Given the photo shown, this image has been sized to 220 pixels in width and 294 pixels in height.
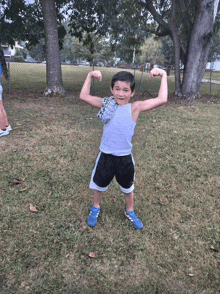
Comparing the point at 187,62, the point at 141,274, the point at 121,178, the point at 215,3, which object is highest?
the point at 215,3

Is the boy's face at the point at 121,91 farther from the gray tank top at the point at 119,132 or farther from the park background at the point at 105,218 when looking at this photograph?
the park background at the point at 105,218

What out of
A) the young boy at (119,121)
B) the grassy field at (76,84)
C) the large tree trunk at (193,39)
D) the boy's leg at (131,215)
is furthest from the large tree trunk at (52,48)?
the boy's leg at (131,215)

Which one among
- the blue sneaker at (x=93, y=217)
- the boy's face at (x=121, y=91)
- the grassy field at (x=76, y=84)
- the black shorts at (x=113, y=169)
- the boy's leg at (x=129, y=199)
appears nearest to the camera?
the boy's face at (x=121, y=91)

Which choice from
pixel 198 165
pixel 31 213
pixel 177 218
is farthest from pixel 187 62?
pixel 31 213

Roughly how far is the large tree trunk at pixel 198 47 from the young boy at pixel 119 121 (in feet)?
31.5

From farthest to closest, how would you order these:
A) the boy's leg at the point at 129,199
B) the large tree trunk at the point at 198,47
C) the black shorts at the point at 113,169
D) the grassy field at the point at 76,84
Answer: the grassy field at the point at 76,84 → the large tree trunk at the point at 198,47 → the boy's leg at the point at 129,199 → the black shorts at the point at 113,169

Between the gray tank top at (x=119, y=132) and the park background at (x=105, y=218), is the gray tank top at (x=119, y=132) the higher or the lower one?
the higher one

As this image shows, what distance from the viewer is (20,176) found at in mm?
3568

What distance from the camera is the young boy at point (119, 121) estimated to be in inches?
80.9

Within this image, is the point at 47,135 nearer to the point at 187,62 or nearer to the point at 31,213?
the point at 31,213

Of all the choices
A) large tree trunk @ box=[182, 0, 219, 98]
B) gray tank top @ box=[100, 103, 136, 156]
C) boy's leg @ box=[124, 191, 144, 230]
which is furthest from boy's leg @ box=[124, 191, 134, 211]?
large tree trunk @ box=[182, 0, 219, 98]

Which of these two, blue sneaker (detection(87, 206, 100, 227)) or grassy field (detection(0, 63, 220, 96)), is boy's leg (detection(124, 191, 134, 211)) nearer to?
blue sneaker (detection(87, 206, 100, 227))

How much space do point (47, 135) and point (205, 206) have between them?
3.90 meters

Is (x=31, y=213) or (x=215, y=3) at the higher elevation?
(x=215, y=3)
